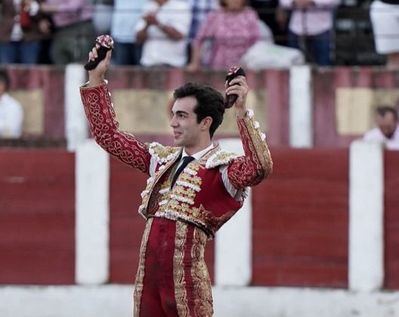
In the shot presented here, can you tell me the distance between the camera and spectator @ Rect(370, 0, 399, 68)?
9031mm

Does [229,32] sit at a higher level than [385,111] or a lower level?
higher

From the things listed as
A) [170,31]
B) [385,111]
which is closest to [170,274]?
[385,111]

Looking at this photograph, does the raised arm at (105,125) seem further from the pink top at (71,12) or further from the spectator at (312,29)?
the pink top at (71,12)

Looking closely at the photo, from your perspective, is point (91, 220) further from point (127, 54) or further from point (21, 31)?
point (21, 31)

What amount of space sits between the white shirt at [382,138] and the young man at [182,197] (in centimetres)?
390

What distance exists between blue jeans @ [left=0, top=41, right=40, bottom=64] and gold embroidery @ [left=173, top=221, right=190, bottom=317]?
4.71 metres

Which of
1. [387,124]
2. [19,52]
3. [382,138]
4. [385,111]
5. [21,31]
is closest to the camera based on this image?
[385,111]

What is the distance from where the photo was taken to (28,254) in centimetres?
897

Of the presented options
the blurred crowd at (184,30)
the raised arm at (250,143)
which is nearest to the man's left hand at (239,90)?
the raised arm at (250,143)

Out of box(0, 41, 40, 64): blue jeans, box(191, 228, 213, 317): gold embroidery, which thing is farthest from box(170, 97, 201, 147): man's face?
box(0, 41, 40, 64): blue jeans

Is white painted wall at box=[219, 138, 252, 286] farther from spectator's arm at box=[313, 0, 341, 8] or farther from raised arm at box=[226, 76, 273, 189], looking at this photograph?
raised arm at box=[226, 76, 273, 189]

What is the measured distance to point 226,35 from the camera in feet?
29.9

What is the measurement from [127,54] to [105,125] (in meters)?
4.49

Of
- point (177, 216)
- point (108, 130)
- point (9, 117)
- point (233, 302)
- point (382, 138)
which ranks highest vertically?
point (9, 117)
